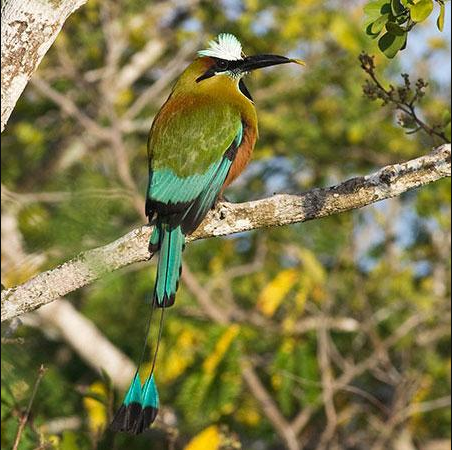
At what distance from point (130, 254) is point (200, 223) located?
36 cm

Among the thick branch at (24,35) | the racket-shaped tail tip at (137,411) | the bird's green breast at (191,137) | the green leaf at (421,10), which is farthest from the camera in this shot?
the bird's green breast at (191,137)

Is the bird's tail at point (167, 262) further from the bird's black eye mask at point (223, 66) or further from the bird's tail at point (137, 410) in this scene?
the bird's black eye mask at point (223, 66)

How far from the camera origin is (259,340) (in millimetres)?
5734

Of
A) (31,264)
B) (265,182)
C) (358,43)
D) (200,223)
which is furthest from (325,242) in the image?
(200,223)

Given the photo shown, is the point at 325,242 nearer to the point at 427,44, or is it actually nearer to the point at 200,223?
the point at 427,44

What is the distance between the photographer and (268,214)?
2.89 m

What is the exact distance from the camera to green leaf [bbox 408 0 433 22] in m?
2.64

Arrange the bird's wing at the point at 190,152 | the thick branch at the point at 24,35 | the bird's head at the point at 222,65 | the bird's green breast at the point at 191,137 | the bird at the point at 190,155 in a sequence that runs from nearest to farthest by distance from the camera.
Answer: the thick branch at the point at 24,35, the bird at the point at 190,155, the bird's wing at the point at 190,152, the bird's green breast at the point at 191,137, the bird's head at the point at 222,65

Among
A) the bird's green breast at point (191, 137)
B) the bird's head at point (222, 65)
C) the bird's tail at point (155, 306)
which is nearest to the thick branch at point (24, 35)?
the bird's tail at point (155, 306)

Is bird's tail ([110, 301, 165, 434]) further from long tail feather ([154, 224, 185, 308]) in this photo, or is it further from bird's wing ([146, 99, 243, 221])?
bird's wing ([146, 99, 243, 221])

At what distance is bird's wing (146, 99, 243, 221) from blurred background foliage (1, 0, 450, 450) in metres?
0.54

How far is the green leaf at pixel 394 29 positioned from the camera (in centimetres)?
277

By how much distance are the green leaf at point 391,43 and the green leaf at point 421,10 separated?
183 mm

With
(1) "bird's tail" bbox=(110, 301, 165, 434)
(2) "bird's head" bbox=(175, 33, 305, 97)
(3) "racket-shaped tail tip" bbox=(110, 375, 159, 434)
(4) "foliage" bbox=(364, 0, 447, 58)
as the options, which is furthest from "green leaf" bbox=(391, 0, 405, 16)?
(3) "racket-shaped tail tip" bbox=(110, 375, 159, 434)
